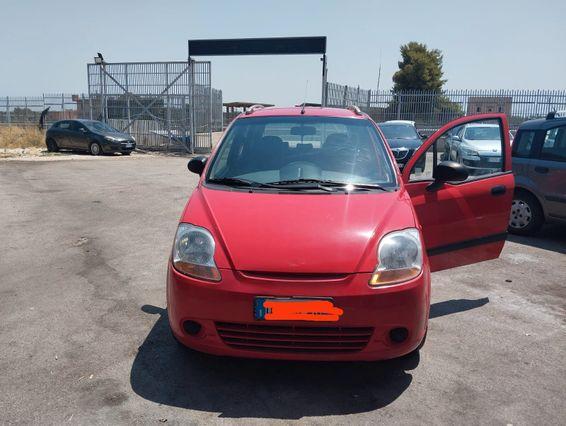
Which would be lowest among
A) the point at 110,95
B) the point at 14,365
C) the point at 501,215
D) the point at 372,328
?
the point at 14,365

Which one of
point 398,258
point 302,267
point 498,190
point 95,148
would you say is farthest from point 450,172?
point 95,148

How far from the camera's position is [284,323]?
279 cm

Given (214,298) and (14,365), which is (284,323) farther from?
(14,365)

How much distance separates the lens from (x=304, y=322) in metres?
2.79

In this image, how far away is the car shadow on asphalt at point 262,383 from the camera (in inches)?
113

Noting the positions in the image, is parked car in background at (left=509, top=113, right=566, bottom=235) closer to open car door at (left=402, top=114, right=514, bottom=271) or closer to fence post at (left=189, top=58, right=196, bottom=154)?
open car door at (left=402, top=114, right=514, bottom=271)

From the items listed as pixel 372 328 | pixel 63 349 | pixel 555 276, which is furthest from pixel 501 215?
pixel 63 349

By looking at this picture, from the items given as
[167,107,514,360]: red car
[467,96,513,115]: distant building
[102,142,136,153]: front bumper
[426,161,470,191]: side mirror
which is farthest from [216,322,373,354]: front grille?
[467,96,513,115]: distant building

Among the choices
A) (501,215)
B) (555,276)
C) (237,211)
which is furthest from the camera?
(555,276)

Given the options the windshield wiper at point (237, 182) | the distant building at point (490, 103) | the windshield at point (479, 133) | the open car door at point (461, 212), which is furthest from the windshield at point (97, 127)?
the open car door at point (461, 212)

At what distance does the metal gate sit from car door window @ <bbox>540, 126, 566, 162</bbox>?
16575mm

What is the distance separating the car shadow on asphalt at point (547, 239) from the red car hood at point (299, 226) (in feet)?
13.4

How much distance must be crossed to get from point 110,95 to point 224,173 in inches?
821

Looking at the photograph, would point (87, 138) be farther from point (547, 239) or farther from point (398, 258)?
point (398, 258)
